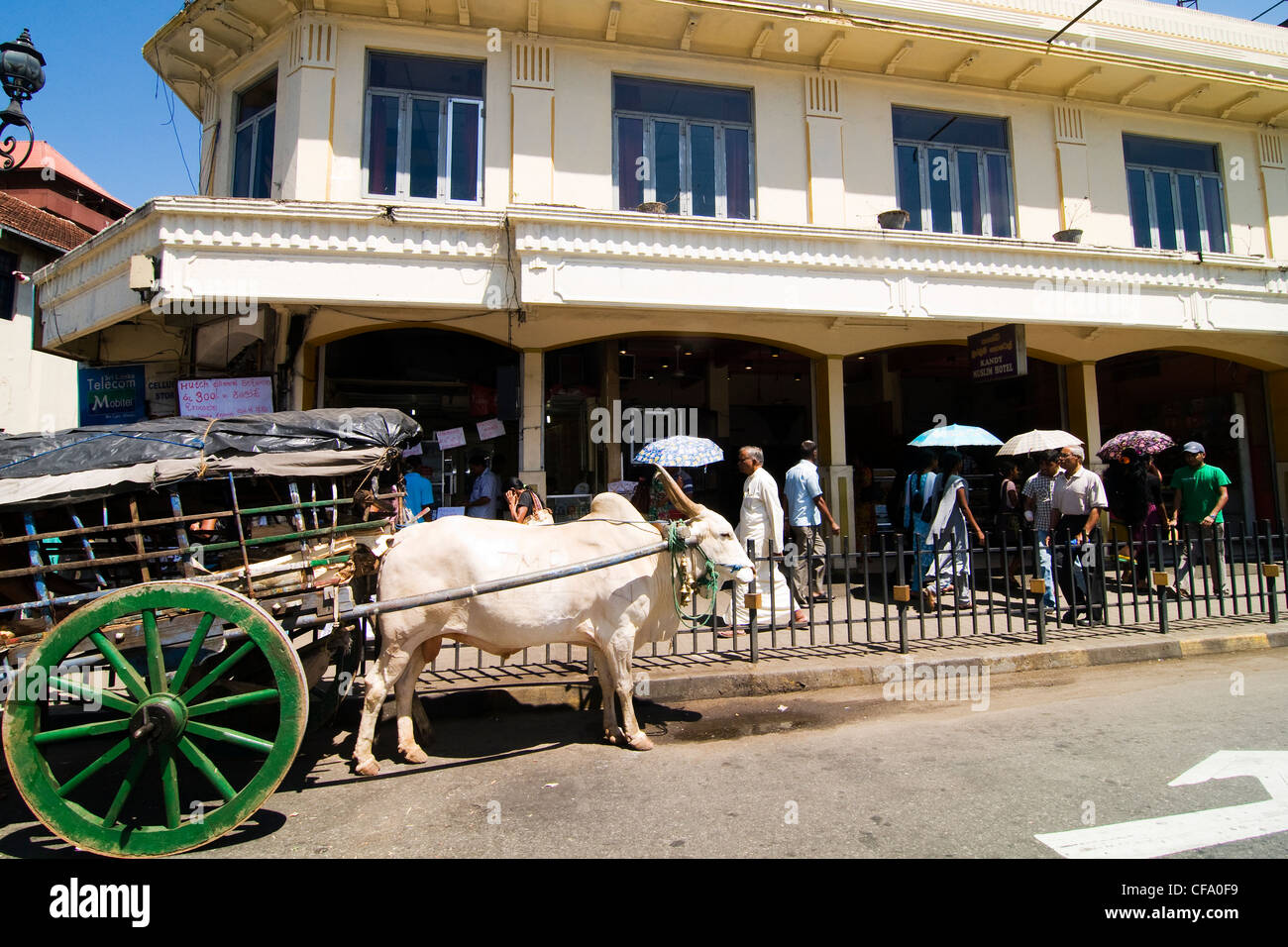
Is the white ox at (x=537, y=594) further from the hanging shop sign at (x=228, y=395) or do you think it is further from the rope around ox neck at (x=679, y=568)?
the hanging shop sign at (x=228, y=395)

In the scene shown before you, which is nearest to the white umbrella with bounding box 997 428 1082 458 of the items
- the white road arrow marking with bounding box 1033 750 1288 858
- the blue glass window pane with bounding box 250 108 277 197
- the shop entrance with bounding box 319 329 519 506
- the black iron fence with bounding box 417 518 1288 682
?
the black iron fence with bounding box 417 518 1288 682

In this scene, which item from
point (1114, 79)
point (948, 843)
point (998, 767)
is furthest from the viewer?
point (1114, 79)

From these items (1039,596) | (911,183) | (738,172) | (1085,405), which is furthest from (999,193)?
(1039,596)

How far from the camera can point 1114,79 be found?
12.0m

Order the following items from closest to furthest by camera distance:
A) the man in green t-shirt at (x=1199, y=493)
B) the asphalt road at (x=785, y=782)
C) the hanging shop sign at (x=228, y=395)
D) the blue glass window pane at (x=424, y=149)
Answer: the asphalt road at (x=785, y=782) → the man in green t-shirt at (x=1199, y=493) → the hanging shop sign at (x=228, y=395) → the blue glass window pane at (x=424, y=149)

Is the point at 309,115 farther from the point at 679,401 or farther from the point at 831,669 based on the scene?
the point at 831,669

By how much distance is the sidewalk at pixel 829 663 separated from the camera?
5742 millimetres

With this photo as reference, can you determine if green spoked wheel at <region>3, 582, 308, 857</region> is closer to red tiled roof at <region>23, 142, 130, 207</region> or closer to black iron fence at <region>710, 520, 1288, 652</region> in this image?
black iron fence at <region>710, 520, 1288, 652</region>

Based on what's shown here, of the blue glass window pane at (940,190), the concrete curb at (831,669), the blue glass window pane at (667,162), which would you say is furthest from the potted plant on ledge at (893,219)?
the concrete curb at (831,669)

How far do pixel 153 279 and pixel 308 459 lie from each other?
21.0ft

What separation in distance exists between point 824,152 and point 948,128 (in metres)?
Answer: 2.59

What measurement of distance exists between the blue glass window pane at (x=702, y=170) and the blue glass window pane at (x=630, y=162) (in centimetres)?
84

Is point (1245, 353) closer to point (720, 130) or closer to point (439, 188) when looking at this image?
point (720, 130)
